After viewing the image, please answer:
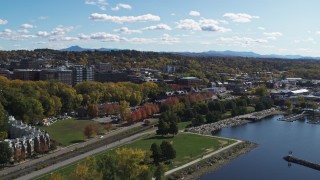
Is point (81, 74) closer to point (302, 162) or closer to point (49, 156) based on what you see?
point (49, 156)

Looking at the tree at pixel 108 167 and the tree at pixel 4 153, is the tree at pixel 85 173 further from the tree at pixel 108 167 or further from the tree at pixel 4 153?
the tree at pixel 4 153

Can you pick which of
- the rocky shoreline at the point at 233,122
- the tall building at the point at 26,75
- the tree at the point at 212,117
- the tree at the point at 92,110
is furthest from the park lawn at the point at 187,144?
the tall building at the point at 26,75

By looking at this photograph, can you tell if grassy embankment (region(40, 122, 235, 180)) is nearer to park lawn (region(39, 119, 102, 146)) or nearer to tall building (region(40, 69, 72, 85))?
park lawn (region(39, 119, 102, 146))

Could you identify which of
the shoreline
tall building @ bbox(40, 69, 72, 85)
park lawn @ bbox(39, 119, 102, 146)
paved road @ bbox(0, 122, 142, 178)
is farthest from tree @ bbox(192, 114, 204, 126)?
tall building @ bbox(40, 69, 72, 85)

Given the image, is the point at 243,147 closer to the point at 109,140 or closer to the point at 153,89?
the point at 109,140

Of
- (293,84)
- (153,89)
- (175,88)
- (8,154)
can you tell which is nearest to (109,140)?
(8,154)

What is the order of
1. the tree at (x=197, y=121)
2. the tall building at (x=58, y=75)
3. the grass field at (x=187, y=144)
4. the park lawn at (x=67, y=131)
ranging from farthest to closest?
the tall building at (x=58, y=75) → the tree at (x=197, y=121) → the park lawn at (x=67, y=131) → the grass field at (x=187, y=144)
